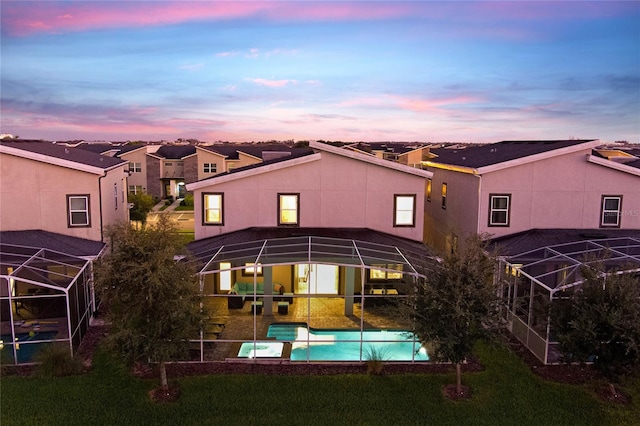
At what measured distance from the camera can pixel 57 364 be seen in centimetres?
1319

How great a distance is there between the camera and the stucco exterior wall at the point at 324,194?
20125 mm

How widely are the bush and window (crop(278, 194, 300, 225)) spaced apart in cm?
972

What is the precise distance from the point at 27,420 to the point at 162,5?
17117mm

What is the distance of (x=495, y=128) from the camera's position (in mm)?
53531

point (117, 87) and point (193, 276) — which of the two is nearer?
point (193, 276)

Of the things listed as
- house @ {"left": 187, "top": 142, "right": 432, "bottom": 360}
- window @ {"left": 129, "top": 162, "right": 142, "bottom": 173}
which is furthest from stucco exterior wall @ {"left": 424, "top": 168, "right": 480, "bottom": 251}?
window @ {"left": 129, "top": 162, "right": 142, "bottom": 173}

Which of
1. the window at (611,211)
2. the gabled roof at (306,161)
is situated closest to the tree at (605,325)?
the gabled roof at (306,161)

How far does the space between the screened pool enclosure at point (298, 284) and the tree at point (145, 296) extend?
1295 mm

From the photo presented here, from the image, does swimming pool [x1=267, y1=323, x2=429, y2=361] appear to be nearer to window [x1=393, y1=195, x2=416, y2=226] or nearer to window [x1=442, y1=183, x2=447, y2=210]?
window [x1=393, y1=195, x2=416, y2=226]

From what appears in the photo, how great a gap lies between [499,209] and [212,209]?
12992 mm

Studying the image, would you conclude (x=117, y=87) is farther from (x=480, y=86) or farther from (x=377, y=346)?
(x=377, y=346)

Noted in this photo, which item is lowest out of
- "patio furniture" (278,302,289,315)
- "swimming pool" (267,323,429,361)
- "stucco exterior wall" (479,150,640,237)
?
"swimming pool" (267,323,429,361)

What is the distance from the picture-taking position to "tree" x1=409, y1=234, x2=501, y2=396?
11.5 metres

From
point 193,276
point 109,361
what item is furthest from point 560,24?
point 109,361
